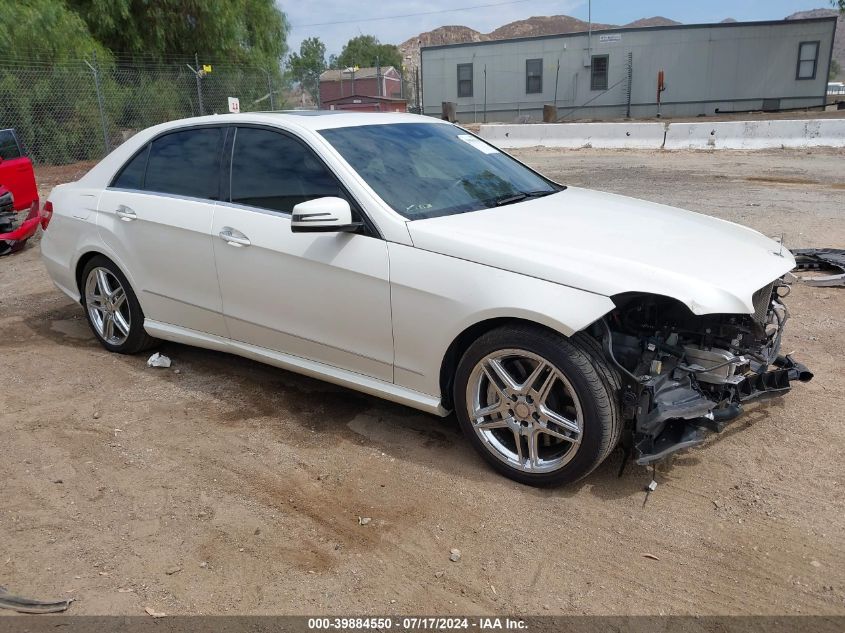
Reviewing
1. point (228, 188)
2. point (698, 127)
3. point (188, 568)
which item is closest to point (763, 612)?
point (188, 568)

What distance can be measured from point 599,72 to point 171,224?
33.3 meters

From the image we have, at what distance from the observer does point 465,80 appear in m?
36.2

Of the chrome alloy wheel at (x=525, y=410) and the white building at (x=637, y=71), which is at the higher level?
the white building at (x=637, y=71)

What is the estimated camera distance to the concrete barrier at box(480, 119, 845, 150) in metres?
17.2

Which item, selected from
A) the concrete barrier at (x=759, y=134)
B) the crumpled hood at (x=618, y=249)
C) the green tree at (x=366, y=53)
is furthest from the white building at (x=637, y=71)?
the green tree at (x=366, y=53)

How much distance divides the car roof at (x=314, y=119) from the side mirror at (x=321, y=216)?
762 millimetres

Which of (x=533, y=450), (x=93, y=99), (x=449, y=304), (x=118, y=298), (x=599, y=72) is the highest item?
(x=599, y=72)

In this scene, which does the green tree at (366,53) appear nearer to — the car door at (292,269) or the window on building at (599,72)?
the window on building at (599,72)

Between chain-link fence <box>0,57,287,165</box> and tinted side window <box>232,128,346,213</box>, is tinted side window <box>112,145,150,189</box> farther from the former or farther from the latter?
chain-link fence <box>0,57,287,165</box>

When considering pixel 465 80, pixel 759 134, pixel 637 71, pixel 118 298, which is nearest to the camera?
pixel 118 298

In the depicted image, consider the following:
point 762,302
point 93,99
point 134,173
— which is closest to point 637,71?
point 93,99

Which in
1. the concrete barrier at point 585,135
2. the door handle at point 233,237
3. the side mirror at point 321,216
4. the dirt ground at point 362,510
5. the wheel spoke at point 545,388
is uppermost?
the side mirror at point 321,216

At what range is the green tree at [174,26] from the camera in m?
21.5

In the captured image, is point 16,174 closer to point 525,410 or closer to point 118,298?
point 118,298
